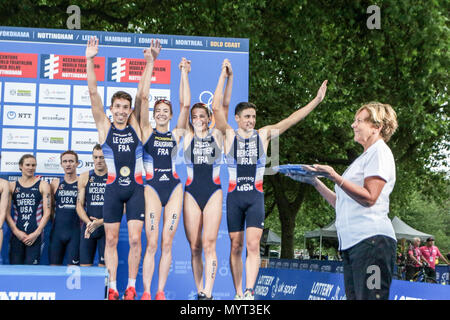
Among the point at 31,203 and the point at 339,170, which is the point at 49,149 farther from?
the point at 339,170

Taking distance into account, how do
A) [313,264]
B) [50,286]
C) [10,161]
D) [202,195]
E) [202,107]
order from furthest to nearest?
[313,264]
[10,161]
[202,107]
[202,195]
[50,286]

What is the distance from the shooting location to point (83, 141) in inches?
357

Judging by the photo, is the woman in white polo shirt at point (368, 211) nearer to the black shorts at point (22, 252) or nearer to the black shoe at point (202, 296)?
the black shoe at point (202, 296)

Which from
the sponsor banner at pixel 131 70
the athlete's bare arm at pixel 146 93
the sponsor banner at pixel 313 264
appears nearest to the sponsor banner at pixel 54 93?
the sponsor banner at pixel 131 70

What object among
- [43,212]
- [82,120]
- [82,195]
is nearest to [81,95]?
[82,120]

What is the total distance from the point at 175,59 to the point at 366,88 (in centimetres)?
780

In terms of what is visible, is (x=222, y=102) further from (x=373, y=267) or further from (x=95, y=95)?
(x=373, y=267)

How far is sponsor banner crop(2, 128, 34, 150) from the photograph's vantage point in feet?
29.5

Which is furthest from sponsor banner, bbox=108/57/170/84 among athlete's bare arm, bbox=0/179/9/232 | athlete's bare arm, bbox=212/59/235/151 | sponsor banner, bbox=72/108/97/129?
athlete's bare arm, bbox=0/179/9/232

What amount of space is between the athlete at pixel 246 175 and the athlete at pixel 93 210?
1.92m

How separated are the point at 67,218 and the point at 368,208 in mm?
5798

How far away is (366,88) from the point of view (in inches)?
614

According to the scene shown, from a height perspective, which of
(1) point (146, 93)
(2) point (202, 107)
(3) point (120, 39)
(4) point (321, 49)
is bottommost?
(2) point (202, 107)
